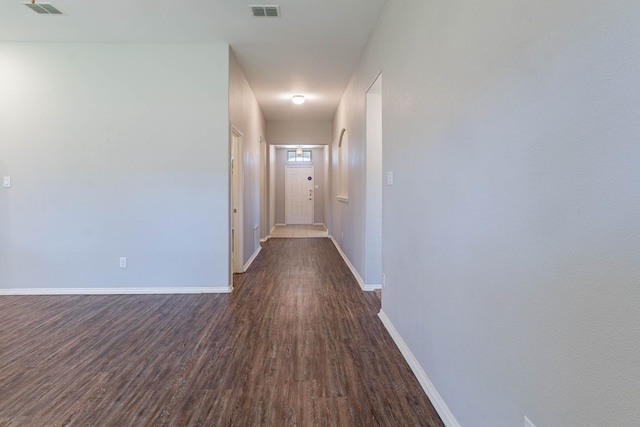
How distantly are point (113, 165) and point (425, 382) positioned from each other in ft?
12.6

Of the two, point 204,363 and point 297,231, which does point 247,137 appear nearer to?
point 204,363

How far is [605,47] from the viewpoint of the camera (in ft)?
2.56

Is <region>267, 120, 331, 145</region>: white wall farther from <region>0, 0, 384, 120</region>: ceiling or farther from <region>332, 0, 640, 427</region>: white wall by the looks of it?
<region>332, 0, 640, 427</region>: white wall

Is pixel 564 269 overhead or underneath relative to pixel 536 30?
underneath

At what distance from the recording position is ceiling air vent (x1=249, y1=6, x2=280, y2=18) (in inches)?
117

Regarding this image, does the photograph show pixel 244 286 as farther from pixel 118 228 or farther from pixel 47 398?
pixel 47 398

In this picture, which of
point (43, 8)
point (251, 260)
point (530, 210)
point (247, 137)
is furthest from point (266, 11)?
point (251, 260)

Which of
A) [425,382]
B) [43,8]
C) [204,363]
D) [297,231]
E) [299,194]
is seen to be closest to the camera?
[425,382]

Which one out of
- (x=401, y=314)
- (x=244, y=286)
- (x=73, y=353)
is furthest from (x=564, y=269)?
(x=244, y=286)

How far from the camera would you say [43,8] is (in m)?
2.98

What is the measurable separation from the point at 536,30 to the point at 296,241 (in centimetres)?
687

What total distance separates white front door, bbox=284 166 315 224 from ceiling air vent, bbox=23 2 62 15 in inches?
313

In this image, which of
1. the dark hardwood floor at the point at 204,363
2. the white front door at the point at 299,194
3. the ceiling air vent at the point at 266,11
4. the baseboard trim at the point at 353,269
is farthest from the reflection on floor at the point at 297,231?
the ceiling air vent at the point at 266,11

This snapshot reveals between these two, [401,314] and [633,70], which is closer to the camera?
[633,70]
